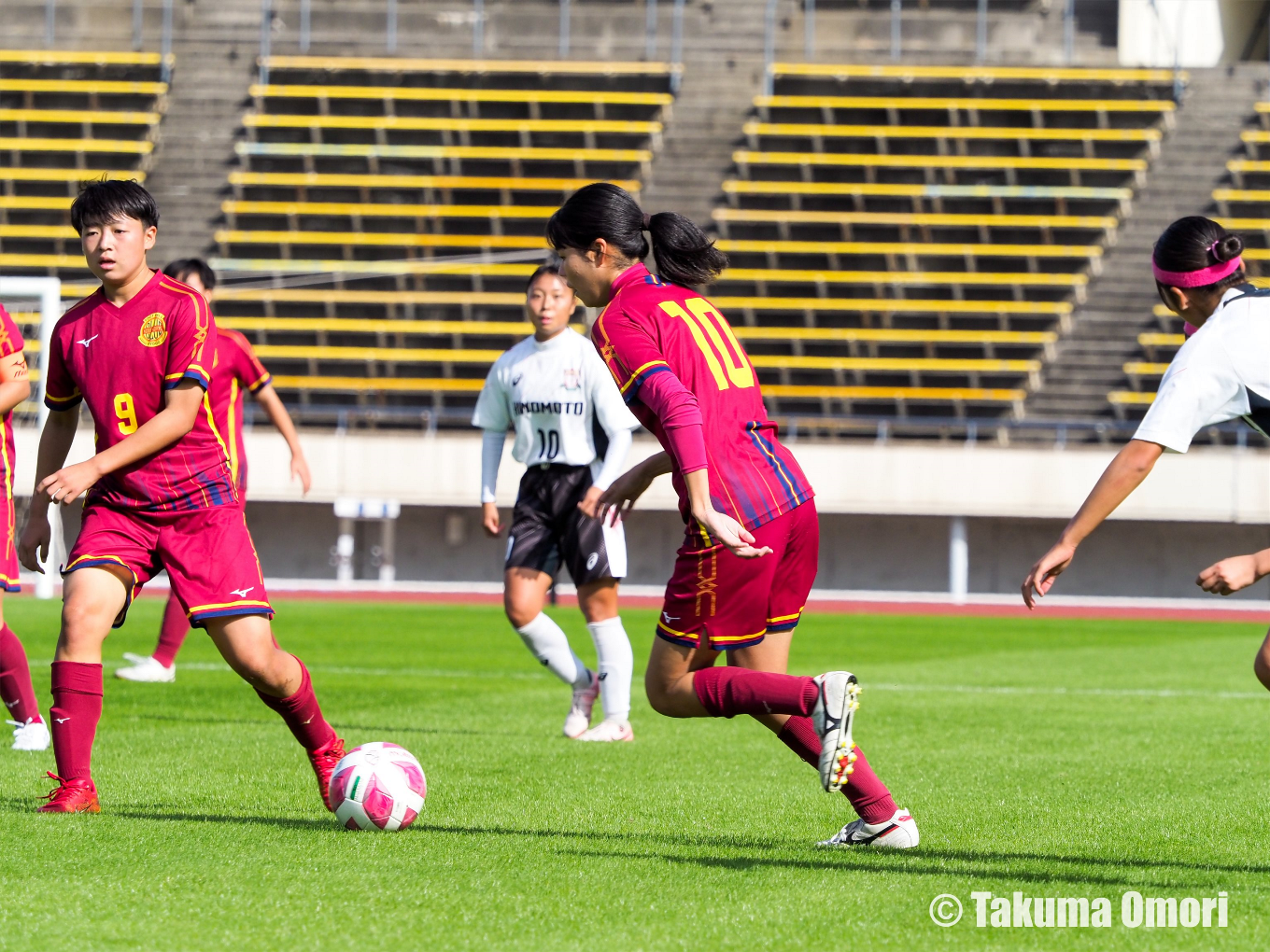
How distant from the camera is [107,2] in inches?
1177

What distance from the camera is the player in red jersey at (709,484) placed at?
13.5 ft

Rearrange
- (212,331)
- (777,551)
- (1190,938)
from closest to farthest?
(1190,938), (777,551), (212,331)

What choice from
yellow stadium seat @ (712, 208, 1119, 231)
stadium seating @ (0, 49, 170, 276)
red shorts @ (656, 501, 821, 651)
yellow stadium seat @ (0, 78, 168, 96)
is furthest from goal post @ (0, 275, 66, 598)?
yellow stadium seat @ (712, 208, 1119, 231)

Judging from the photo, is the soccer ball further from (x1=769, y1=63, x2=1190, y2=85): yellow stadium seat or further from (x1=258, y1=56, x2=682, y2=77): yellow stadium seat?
(x1=258, y1=56, x2=682, y2=77): yellow stadium seat

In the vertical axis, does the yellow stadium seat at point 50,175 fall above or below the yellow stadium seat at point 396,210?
above

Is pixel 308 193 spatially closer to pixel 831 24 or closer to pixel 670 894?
pixel 831 24

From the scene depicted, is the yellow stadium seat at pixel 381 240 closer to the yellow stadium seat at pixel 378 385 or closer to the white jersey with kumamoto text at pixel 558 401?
the yellow stadium seat at pixel 378 385

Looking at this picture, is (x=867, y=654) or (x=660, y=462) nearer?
(x=660, y=462)

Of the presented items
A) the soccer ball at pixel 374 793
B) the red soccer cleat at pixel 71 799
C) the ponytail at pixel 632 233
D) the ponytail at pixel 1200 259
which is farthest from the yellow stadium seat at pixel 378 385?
the ponytail at pixel 1200 259

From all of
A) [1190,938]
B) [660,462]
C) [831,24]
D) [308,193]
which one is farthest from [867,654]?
[831,24]

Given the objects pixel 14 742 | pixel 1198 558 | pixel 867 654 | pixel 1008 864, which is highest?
pixel 1008 864

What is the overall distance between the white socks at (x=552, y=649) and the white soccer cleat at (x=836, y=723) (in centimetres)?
348

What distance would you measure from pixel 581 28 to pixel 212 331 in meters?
25.8

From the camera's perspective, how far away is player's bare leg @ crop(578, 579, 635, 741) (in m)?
7.46
